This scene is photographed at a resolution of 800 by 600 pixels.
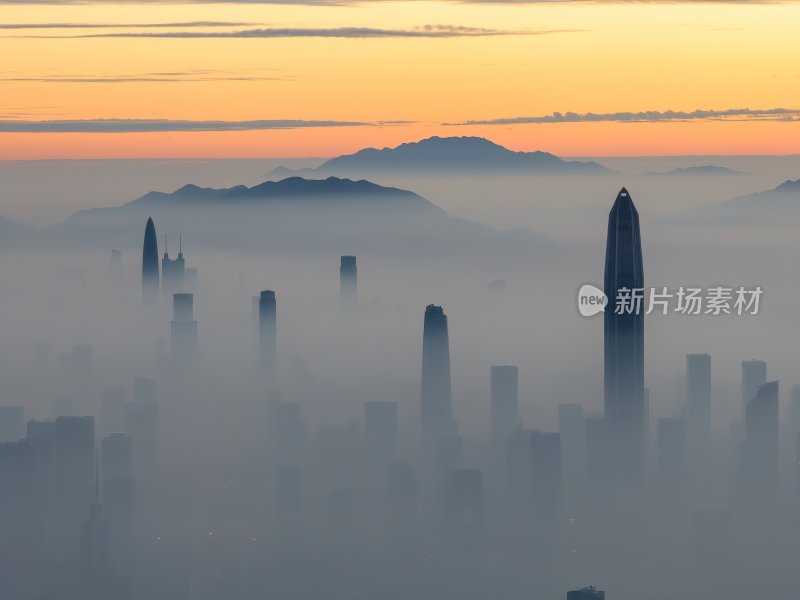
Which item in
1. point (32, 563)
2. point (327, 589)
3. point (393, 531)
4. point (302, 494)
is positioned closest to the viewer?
point (327, 589)

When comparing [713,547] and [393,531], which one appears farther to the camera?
[393,531]

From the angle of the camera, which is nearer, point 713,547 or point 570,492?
point 713,547

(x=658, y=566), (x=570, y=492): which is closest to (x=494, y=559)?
(x=658, y=566)

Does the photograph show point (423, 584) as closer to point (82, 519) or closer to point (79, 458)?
point (82, 519)

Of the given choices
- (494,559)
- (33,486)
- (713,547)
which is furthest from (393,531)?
(33,486)

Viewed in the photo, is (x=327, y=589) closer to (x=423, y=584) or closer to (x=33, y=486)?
(x=423, y=584)

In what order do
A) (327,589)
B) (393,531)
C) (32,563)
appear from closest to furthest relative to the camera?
(327,589) → (32,563) → (393,531)

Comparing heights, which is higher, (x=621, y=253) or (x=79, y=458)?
(x=621, y=253)

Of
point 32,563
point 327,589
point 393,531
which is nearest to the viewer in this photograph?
point 327,589

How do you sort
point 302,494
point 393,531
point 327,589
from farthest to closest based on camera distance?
point 302,494 → point 393,531 → point 327,589
